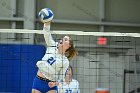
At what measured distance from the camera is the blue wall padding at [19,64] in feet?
23.1

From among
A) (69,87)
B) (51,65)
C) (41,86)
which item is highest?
(51,65)

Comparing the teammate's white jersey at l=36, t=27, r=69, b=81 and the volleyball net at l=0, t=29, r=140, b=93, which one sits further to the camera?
the volleyball net at l=0, t=29, r=140, b=93

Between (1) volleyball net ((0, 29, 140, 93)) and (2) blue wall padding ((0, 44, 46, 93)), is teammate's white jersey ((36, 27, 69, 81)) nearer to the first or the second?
(1) volleyball net ((0, 29, 140, 93))

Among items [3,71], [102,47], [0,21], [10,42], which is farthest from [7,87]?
[102,47]

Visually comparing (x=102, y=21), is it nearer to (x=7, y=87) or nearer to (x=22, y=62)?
(x=22, y=62)

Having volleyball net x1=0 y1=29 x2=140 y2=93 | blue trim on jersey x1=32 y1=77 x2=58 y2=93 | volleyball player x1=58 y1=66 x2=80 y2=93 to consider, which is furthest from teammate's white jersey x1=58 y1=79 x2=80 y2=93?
volleyball net x1=0 y1=29 x2=140 y2=93

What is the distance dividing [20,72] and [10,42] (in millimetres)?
844

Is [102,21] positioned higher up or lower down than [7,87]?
higher up

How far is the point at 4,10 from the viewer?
7992 mm

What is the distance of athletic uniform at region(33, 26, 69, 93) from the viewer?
379cm

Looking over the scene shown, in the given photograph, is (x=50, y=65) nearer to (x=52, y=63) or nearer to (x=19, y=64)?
(x=52, y=63)

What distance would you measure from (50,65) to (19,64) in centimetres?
348

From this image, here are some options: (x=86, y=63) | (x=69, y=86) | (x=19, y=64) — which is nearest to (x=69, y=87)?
(x=69, y=86)

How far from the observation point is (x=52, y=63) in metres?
3.81
